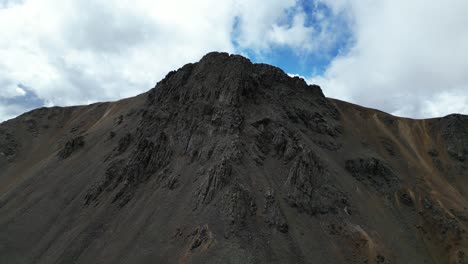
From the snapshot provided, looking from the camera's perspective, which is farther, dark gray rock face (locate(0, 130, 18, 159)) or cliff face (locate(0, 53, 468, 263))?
dark gray rock face (locate(0, 130, 18, 159))

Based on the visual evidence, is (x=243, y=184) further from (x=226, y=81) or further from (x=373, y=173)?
(x=373, y=173)

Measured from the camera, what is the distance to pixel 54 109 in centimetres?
10056

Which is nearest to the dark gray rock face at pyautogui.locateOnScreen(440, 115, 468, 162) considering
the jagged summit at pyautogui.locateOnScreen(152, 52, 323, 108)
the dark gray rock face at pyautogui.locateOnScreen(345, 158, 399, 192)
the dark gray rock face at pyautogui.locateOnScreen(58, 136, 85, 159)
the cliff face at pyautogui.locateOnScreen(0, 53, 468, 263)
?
the cliff face at pyautogui.locateOnScreen(0, 53, 468, 263)

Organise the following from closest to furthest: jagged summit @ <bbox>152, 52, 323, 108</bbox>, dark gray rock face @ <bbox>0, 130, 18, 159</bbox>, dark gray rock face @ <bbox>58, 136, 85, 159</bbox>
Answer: jagged summit @ <bbox>152, 52, 323, 108</bbox>
dark gray rock face @ <bbox>58, 136, 85, 159</bbox>
dark gray rock face @ <bbox>0, 130, 18, 159</bbox>

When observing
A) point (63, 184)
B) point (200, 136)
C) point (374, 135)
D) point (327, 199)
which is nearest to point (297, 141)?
point (327, 199)

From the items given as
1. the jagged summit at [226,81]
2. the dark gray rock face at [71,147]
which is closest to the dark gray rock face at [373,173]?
the jagged summit at [226,81]

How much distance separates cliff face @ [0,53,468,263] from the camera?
4181cm

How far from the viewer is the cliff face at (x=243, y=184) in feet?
137

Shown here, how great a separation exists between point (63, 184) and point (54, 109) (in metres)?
48.5

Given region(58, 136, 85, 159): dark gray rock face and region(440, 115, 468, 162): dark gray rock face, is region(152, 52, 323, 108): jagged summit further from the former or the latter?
region(440, 115, 468, 162): dark gray rock face

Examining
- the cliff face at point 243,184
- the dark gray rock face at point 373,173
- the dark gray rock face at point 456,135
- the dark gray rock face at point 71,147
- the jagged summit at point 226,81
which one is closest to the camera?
the cliff face at point 243,184

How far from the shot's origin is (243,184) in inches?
1781

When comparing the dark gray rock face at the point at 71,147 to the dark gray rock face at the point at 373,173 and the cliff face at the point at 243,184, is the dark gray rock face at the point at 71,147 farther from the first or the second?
the dark gray rock face at the point at 373,173

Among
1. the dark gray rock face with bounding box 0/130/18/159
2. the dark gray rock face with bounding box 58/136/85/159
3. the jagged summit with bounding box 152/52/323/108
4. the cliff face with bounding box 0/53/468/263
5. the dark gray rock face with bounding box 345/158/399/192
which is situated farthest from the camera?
the dark gray rock face with bounding box 0/130/18/159
